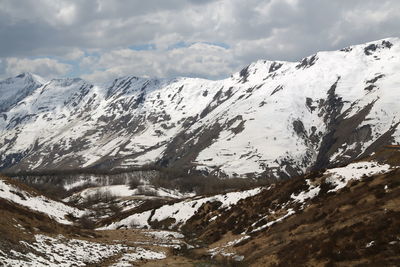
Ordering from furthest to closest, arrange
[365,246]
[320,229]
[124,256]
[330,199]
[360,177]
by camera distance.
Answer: [360,177]
[330,199]
[124,256]
[320,229]
[365,246]

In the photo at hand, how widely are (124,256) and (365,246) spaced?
78.5 feet

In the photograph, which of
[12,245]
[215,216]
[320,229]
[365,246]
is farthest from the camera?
[215,216]

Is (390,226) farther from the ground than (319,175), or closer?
closer

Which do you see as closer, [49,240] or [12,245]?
[12,245]

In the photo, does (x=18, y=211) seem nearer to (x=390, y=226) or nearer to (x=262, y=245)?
(x=262, y=245)

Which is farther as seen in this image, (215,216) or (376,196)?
(215,216)

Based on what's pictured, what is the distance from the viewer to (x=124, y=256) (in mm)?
43344

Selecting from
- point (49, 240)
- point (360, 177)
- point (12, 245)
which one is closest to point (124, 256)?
point (49, 240)

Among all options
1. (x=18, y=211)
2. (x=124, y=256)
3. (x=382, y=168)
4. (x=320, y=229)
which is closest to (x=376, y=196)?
(x=320, y=229)

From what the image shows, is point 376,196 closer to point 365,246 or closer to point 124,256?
point 365,246

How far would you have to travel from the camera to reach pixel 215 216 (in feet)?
244

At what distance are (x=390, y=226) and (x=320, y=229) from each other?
9.49 m

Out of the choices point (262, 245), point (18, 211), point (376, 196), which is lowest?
point (262, 245)

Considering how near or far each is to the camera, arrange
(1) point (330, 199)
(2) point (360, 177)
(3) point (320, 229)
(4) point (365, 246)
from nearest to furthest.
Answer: (4) point (365, 246), (3) point (320, 229), (1) point (330, 199), (2) point (360, 177)
